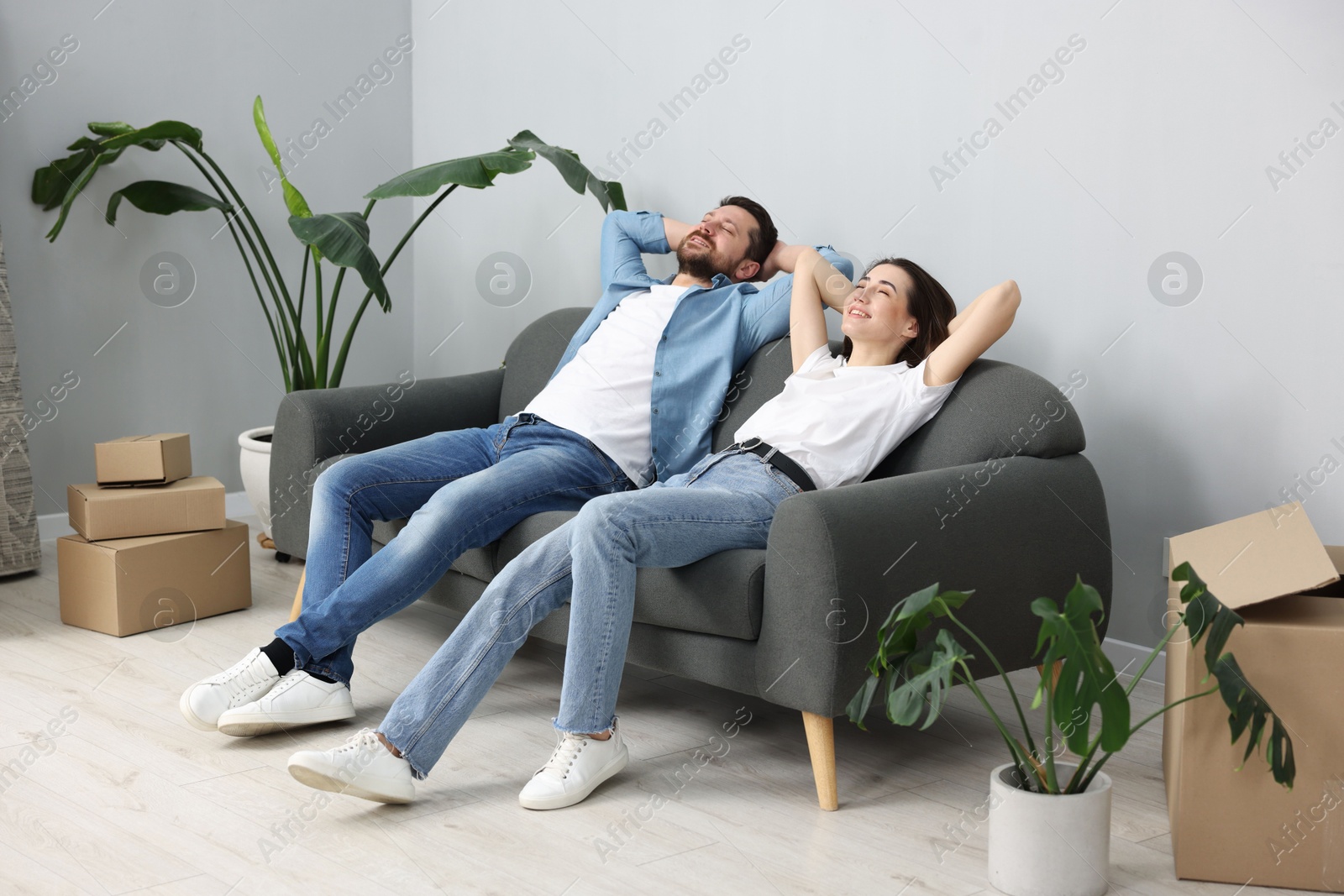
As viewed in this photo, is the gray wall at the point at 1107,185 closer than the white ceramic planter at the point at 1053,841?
No

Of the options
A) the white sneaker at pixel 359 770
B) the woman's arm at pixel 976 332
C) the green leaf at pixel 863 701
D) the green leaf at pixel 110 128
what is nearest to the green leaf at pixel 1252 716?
the green leaf at pixel 863 701

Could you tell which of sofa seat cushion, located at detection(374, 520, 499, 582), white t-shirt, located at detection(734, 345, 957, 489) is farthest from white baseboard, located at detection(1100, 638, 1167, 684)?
sofa seat cushion, located at detection(374, 520, 499, 582)

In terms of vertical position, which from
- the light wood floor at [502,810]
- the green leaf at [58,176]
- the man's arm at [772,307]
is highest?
the green leaf at [58,176]

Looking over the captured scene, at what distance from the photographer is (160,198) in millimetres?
3707

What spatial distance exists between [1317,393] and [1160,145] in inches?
23.9

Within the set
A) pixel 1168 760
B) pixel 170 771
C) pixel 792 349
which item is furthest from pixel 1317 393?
pixel 170 771

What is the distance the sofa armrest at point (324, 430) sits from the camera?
295cm

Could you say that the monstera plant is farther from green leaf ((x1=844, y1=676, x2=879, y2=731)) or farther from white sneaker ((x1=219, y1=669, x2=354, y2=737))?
white sneaker ((x1=219, y1=669, x2=354, y2=737))

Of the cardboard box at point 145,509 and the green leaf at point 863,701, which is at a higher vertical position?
the green leaf at point 863,701

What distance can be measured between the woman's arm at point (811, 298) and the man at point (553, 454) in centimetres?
10

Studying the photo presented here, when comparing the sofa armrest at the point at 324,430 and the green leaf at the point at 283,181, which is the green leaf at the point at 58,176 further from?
the sofa armrest at the point at 324,430

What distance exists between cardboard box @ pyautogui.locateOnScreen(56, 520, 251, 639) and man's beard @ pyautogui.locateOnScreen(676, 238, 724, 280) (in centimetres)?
136

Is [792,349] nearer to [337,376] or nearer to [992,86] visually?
[992,86]

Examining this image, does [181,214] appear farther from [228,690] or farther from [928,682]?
[928,682]
